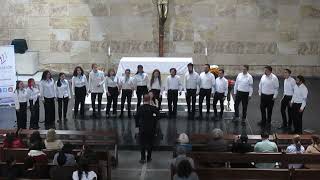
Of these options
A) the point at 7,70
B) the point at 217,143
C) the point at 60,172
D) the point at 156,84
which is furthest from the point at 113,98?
the point at 60,172

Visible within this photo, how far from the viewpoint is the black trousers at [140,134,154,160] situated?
→ 1058 centimetres

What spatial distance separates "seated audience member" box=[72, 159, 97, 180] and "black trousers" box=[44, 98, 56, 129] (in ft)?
19.6

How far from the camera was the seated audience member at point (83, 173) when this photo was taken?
730 centimetres

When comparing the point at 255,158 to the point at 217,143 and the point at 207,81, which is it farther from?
the point at 207,81

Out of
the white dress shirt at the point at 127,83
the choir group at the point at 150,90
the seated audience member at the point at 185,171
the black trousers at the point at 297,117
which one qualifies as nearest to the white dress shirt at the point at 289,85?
the choir group at the point at 150,90

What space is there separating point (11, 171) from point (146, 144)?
3.80 metres

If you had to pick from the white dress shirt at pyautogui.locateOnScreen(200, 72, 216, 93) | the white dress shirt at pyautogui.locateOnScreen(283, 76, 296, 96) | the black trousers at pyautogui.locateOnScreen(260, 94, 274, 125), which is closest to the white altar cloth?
the white dress shirt at pyautogui.locateOnScreen(200, 72, 216, 93)

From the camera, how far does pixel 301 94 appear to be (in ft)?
39.9

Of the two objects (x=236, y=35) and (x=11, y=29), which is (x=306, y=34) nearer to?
(x=236, y=35)

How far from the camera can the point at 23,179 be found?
7.49 m

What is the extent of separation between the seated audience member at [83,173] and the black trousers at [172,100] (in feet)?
21.2

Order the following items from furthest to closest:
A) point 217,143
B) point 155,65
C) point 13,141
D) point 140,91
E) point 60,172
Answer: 1. point 155,65
2. point 140,91
3. point 13,141
4. point 217,143
5. point 60,172

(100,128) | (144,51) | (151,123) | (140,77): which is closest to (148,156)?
(151,123)

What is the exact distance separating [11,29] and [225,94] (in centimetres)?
972
